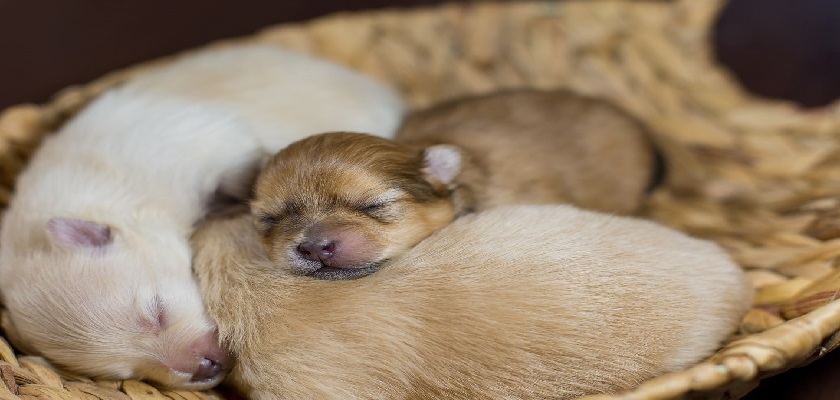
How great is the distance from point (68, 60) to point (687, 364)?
143 inches

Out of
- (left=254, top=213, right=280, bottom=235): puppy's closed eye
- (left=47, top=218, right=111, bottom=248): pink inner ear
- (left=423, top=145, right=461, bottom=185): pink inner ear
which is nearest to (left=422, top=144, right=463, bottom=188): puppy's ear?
(left=423, top=145, right=461, bottom=185): pink inner ear

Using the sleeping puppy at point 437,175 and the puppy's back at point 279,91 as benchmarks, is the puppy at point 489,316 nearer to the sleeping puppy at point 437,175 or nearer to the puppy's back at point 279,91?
the sleeping puppy at point 437,175

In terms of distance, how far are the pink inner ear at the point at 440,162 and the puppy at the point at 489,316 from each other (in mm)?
203

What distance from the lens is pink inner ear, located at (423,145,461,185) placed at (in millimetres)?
2482

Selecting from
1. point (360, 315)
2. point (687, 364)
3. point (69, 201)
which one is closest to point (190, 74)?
point (69, 201)

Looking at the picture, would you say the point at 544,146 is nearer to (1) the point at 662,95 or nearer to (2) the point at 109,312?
(1) the point at 662,95

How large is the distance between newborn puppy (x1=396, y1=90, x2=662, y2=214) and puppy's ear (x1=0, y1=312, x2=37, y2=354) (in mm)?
1445

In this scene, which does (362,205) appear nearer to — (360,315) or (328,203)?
(328,203)

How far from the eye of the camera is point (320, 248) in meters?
2.18

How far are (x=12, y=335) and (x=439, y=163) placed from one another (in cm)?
148

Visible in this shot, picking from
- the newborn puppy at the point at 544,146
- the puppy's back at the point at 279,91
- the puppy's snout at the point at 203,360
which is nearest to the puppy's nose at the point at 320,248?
the puppy's snout at the point at 203,360

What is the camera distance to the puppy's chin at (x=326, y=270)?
2.23 m

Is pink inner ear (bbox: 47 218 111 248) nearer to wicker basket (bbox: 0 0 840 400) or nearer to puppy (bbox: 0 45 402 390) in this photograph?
puppy (bbox: 0 45 402 390)

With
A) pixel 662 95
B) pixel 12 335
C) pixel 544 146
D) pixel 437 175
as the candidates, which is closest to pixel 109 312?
pixel 12 335
